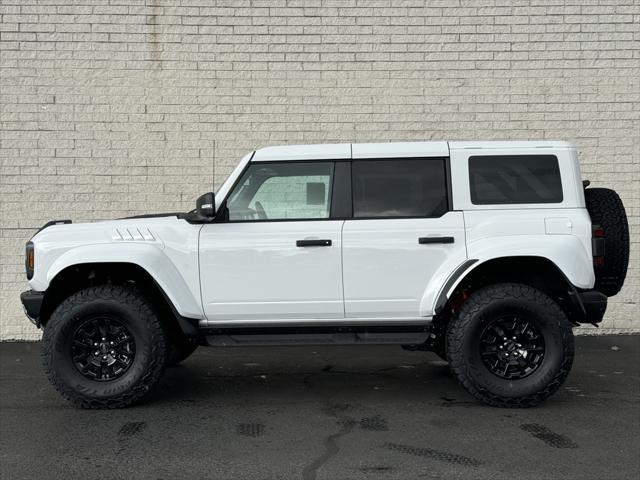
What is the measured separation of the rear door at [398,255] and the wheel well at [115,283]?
1.32m

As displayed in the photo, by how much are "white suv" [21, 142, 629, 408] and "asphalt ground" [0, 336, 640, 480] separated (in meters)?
0.39

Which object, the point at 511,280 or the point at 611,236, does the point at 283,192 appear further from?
the point at 611,236

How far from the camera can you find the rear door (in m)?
5.66

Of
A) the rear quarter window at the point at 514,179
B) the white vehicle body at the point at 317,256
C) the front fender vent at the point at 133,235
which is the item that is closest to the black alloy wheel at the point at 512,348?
the white vehicle body at the point at 317,256

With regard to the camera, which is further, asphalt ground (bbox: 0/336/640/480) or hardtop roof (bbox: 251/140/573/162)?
hardtop roof (bbox: 251/140/573/162)

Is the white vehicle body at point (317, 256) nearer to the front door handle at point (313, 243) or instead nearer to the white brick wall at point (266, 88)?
the front door handle at point (313, 243)

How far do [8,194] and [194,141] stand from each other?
237 cm

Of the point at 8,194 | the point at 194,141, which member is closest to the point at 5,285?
the point at 8,194

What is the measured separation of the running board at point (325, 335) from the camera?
5.77m

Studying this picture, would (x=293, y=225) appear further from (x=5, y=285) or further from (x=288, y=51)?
(x=5, y=285)

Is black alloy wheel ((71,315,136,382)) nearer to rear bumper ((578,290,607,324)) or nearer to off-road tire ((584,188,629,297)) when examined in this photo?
rear bumper ((578,290,607,324))

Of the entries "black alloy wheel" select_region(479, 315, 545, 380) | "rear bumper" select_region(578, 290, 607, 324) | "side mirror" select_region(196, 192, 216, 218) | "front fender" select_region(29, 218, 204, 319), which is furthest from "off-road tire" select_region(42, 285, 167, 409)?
"rear bumper" select_region(578, 290, 607, 324)

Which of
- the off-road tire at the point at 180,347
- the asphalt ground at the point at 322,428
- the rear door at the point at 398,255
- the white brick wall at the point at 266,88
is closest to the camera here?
the asphalt ground at the point at 322,428

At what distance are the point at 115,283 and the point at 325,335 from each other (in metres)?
1.75
